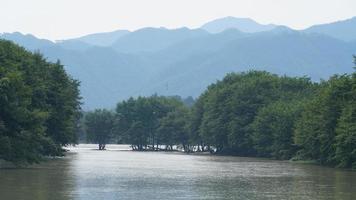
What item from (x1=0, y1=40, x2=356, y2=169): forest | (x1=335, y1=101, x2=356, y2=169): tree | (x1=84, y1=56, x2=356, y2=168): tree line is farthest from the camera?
(x1=84, y1=56, x2=356, y2=168): tree line

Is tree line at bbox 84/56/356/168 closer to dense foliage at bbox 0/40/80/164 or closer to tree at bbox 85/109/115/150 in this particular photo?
tree at bbox 85/109/115/150

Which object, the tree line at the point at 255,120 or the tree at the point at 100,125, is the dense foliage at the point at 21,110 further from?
the tree at the point at 100,125

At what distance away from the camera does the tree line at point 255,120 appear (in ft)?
262

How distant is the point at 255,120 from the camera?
11700 cm

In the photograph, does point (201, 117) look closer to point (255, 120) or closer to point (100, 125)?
point (255, 120)

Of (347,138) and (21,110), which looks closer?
(21,110)

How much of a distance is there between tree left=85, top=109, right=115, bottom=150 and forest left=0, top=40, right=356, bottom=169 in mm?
257

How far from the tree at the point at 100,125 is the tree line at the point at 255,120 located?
26cm

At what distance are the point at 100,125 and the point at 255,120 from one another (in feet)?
252

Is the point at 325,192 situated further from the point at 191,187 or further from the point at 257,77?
the point at 257,77

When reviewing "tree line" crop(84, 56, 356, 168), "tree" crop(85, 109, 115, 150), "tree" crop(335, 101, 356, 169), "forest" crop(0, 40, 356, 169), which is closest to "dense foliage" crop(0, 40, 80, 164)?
"forest" crop(0, 40, 356, 169)

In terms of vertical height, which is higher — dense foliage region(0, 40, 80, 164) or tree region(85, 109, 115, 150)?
tree region(85, 109, 115, 150)

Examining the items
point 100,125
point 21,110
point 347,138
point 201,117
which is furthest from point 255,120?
point 100,125

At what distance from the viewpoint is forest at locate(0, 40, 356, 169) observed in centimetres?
6044
